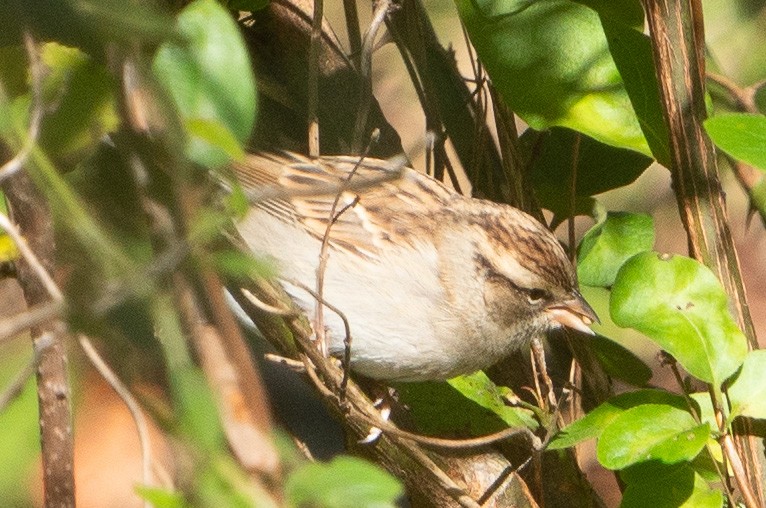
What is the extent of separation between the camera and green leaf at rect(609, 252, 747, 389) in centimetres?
162

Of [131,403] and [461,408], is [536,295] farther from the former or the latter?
[131,403]

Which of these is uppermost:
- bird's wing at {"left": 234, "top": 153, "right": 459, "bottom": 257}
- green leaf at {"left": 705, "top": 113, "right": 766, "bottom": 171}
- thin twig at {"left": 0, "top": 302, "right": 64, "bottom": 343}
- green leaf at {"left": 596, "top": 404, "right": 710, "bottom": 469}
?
thin twig at {"left": 0, "top": 302, "right": 64, "bottom": 343}

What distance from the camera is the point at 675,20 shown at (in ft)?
5.61

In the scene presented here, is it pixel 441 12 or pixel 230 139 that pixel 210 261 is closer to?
pixel 230 139

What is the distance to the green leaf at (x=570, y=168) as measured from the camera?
213cm

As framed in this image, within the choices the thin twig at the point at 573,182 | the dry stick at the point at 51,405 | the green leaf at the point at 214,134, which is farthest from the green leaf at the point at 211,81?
the thin twig at the point at 573,182

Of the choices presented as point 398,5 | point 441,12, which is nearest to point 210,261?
point 398,5

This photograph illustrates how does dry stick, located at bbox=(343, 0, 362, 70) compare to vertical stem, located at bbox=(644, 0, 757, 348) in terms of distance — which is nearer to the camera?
vertical stem, located at bbox=(644, 0, 757, 348)

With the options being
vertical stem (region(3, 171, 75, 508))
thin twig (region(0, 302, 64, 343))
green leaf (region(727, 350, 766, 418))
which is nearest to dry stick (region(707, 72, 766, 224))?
green leaf (region(727, 350, 766, 418))

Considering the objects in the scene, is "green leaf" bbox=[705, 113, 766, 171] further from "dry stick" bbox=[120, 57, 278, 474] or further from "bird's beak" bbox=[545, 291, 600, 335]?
"dry stick" bbox=[120, 57, 278, 474]

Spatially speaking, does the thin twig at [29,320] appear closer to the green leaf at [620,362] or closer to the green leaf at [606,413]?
the green leaf at [606,413]

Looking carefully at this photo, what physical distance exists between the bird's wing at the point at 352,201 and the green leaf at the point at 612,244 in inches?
12.2

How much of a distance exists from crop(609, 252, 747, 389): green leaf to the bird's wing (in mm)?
596

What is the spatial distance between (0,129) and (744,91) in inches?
64.2
